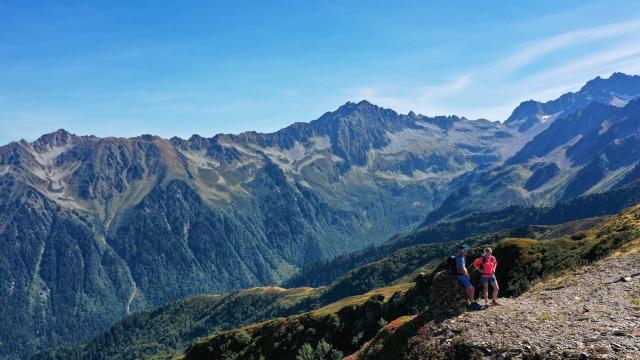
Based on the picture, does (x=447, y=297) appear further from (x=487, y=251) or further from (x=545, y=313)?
(x=545, y=313)

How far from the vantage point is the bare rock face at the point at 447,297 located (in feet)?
109

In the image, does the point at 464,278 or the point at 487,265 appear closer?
the point at 464,278

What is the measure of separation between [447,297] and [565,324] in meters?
7.67

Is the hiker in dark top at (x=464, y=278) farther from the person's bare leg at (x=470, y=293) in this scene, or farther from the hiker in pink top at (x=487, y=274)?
the hiker in pink top at (x=487, y=274)

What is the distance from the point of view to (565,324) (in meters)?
28.7

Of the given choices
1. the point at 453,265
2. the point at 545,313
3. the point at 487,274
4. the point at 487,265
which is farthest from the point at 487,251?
the point at 545,313

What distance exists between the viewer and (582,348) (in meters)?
24.9

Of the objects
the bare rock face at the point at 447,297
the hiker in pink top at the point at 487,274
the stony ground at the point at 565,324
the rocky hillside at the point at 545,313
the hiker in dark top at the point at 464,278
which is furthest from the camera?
the hiker in pink top at the point at 487,274

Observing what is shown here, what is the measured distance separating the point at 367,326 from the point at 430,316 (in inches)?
1897

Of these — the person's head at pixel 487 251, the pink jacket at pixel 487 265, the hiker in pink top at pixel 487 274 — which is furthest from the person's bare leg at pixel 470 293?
the person's head at pixel 487 251

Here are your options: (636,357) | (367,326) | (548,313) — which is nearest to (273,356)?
(367,326)

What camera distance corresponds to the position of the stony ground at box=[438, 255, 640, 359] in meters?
25.2

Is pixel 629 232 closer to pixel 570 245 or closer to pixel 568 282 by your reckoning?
pixel 570 245

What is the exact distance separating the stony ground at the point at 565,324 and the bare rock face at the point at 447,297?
1249 mm
